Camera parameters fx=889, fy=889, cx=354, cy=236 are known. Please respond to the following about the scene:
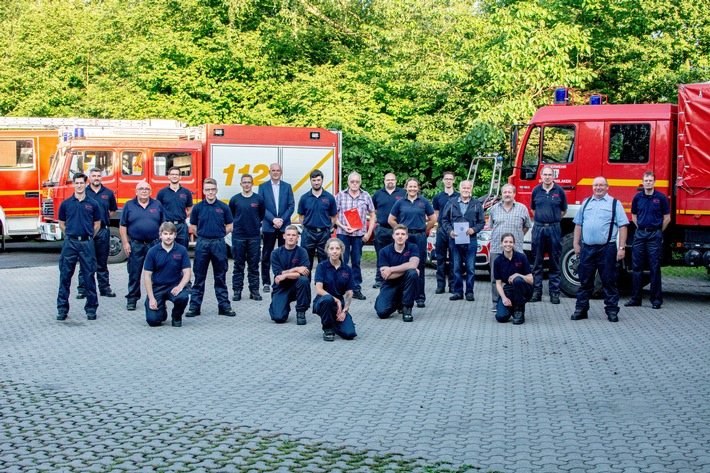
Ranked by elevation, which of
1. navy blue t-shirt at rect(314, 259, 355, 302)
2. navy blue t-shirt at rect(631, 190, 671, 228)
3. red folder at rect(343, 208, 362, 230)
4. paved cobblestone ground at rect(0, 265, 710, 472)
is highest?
navy blue t-shirt at rect(631, 190, 671, 228)

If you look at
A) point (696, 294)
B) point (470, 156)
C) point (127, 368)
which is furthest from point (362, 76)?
point (127, 368)

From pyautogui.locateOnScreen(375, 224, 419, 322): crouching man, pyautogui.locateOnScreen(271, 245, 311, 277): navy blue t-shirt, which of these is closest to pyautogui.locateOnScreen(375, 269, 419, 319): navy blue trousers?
pyautogui.locateOnScreen(375, 224, 419, 322): crouching man

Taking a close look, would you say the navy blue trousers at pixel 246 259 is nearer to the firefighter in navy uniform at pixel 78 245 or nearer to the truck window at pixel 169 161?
the firefighter in navy uniform at pixel 78 245

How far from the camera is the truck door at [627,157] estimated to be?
13.3m

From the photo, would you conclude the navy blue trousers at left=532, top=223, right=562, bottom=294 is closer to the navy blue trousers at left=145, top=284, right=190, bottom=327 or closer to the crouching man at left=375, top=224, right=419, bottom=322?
the crouching man at left=375, top=224, right=419, bottom=322

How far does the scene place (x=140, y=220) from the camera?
40.7 ft

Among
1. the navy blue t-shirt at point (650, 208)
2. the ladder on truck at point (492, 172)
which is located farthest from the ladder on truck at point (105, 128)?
the navy blue t-shirt at point (650, 208)

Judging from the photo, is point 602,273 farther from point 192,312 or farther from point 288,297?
point 192,312

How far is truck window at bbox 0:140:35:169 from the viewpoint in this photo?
20297mm

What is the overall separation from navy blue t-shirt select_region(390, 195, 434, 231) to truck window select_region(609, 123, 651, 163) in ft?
9.83

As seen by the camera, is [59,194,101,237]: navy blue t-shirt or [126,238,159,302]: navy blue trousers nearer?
[59,194,101,237]: navy blue t-shirt

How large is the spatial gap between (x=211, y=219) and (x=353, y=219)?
243 centimetres

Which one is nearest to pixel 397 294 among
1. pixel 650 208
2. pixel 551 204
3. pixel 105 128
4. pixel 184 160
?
pixel 551 204

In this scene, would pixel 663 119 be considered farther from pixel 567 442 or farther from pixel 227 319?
pixel 567 442
